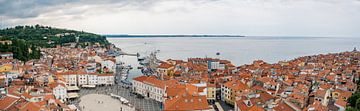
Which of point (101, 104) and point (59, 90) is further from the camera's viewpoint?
point (59, 90)

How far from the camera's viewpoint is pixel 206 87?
34969mm

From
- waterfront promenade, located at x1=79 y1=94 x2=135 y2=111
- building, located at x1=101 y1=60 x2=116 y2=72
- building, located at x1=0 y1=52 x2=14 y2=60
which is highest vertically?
building, located at x1=0 y1=52 x2=14 y2=60

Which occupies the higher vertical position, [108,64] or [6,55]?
[6,55]

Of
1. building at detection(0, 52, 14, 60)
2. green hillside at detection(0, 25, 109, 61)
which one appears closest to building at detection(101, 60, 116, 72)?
green hillside at detection(0, 25, 109, 61)

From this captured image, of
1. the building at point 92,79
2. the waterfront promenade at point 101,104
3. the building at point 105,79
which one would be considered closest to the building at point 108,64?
the building at point 105,79

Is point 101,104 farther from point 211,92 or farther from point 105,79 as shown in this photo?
point 105,79

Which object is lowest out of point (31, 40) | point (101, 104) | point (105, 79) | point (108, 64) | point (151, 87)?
point (101, 104)

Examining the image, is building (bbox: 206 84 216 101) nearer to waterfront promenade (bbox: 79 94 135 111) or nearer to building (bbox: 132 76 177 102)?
building (bbox: 132 76 177 102)

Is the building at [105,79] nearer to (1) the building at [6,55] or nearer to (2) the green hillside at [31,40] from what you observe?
(1) the building at [6,55]

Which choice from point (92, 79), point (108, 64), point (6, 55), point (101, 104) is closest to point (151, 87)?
point (101, 104)

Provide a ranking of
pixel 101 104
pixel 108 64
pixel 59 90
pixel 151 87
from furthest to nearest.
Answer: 1. pixel 108 64
2. pixel 151 87
3. pixel 59 90
4. pixel 101 104

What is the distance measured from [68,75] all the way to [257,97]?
90.9 ft

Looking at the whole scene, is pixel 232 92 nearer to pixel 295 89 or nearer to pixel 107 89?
pixel 295 89

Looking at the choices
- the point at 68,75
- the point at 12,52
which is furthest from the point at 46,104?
the point at 12,52
